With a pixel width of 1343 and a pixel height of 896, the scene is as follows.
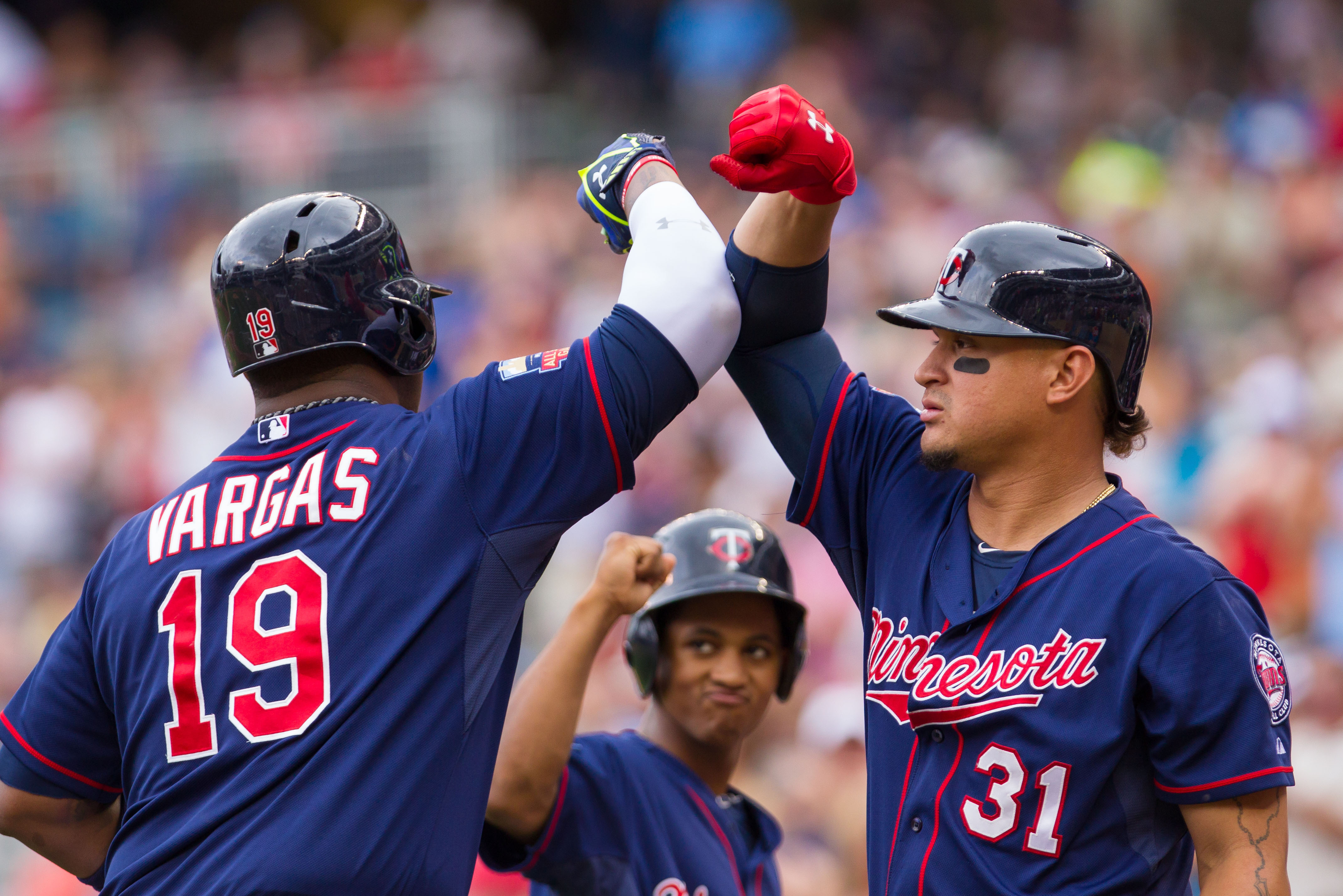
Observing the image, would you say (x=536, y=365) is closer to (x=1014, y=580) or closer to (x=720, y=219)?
(x=1014, y=580)

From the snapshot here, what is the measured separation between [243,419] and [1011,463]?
7.82 metres

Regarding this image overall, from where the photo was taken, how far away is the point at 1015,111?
34.7 ft

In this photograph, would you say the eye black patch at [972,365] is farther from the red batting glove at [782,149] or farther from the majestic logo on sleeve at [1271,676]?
the majestic logo on sleeve at [1271,676]

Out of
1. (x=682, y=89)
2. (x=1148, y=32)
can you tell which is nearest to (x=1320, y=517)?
(x=1148, y=32)

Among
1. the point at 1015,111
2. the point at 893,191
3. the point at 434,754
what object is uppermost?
the point at 1015,111

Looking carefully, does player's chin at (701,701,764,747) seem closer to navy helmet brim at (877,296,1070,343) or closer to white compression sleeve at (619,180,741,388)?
white compression sleeve at (619,180,741,388)

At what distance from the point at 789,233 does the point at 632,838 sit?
1312mm

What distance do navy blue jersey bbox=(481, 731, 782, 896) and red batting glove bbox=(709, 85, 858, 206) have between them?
1.31 meters

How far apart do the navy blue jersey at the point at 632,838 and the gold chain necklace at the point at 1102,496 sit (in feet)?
3.86

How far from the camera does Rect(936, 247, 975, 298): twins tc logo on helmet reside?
277 cm

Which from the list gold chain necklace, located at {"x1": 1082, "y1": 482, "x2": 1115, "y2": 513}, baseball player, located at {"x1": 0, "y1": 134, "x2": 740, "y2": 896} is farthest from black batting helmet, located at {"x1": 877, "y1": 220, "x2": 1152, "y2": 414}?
baseball player, located at {"x1": 0, "y1": 134, "x2": 740, "y2": 896}

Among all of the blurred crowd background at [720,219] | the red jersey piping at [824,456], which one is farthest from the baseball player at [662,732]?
the blurred crowd background at [720,219]

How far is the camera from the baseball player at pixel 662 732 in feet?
9.78

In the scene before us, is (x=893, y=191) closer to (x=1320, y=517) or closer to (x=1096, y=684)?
(x=1320, y=517)
